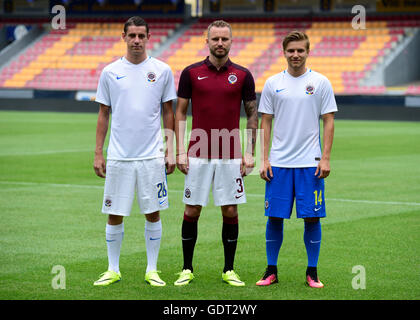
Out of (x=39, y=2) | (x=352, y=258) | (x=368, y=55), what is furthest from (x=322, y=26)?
(x=352, y=258)

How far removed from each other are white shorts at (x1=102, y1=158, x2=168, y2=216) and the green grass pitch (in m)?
0.66

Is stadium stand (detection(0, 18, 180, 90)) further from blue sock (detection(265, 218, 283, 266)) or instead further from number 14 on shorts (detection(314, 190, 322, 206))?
number 14 on shorts (detection(314, 190, 322, 206))

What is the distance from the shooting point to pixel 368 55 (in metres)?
36.9

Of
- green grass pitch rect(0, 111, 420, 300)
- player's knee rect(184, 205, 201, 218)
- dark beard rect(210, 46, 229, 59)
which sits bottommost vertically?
green grass pitch rect(0, 111, 420, 300)

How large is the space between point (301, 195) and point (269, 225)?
44 cm

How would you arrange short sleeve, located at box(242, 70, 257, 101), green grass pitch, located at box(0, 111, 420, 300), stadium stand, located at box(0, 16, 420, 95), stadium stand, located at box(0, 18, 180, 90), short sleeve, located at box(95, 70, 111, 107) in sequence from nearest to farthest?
green grass pitch, located at box(0, 111, 420, 300)
short sleeve, located at box(95, 70, 111, 107)
short sleeve, located at box(242, 70, 257, 101)
stadium stand, located at box(0, 16, 420, 95)
stadium stand, located at box(0, 18, 180, 90)

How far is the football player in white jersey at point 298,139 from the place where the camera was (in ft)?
21.2

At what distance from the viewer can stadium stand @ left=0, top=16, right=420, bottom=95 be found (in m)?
36.9

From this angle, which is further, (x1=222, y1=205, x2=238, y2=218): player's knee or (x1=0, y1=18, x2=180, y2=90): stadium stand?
(x1=0, y1=18, x2=180, y2=90): stadium stand

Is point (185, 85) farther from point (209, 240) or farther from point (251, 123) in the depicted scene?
point (209, 240)

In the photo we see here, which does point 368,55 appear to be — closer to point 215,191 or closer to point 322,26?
point 322,26

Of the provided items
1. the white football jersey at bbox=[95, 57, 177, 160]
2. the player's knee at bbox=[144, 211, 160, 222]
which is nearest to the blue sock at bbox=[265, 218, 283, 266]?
the player's knee at bbox=[144, 211, 160, 222]

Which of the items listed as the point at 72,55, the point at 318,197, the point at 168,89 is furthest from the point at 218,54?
the point at 72,55

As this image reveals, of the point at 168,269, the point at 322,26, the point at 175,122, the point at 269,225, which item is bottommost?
the point at 168,269
